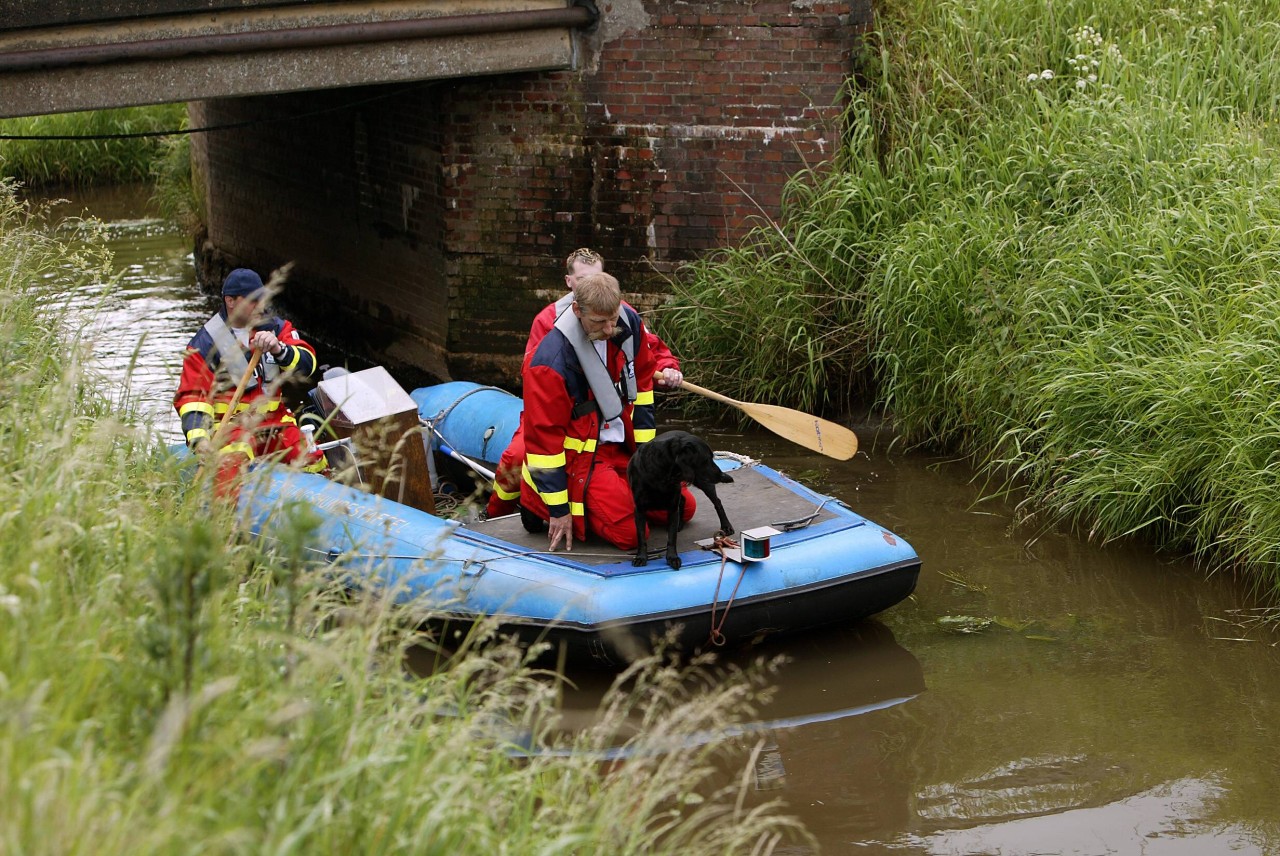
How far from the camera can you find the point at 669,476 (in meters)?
5.17

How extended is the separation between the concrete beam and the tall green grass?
8.87m

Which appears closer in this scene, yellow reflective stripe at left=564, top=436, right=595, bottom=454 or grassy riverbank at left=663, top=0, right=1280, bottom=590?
yellow reflective stripe at left=564, top=436, right=595, bottom=454

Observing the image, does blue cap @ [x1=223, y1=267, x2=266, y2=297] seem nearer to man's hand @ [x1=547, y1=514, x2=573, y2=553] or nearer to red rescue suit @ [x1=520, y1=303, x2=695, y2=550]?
red rescue suit @ [x1=520, y1=303, x2=695, y2=550]

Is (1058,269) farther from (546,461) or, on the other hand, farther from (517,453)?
(546,461)

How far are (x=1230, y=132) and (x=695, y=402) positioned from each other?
11.6 ft

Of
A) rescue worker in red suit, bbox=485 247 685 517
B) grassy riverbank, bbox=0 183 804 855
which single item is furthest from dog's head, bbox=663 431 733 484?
grassy riverbank, bbox=0 183 804 855

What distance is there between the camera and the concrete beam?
725cm

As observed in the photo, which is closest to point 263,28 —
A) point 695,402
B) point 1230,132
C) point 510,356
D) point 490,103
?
point 490,103

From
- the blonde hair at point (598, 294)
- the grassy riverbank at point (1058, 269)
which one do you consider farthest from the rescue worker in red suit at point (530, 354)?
the grassy riverbank at point (1058, 269)

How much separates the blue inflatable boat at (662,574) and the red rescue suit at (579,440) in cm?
13

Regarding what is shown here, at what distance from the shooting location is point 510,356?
30.6 feet

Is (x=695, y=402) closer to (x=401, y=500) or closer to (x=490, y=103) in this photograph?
(x=490, y=103)

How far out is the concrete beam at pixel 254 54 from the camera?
23.8 ft

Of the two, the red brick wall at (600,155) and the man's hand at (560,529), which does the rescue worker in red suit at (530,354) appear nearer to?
the man's hand at (560,529)
